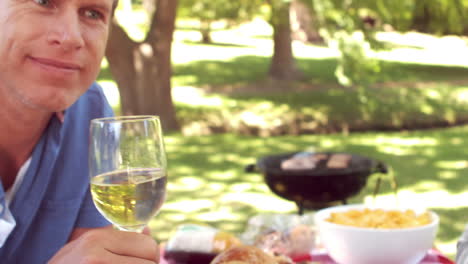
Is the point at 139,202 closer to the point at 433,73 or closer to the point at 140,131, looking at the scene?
the point at 140,131

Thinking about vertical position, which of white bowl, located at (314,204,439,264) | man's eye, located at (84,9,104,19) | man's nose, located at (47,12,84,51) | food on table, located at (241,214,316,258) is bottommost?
food on table, located at (241,214,316,258)

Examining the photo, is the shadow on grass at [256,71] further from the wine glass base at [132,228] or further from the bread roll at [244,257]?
the wine glass base at [132,228]

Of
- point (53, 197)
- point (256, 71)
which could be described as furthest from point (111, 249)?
point (256, 71)

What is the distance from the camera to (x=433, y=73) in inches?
688

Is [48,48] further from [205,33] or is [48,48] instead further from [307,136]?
[205,33]

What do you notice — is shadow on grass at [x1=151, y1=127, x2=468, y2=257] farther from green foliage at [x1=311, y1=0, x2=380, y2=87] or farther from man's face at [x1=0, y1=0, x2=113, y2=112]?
man's face at [x1=0, y1=0, x2=113, y2=112]

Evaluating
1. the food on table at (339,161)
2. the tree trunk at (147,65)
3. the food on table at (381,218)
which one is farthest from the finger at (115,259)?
the tree trunk at (147,65)

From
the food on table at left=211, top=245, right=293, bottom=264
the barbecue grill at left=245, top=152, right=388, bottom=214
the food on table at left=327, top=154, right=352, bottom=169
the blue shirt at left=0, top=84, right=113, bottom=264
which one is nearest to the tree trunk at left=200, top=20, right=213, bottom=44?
the food on table at left=327, top=154, right=352, bottom=169

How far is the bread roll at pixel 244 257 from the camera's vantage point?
1.68 meters

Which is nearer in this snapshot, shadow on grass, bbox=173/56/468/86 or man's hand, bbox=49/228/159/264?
man's hand, bbox=49/228/159/264

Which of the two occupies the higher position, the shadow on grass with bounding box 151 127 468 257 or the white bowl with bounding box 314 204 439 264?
the white bowl with bounding box 314 204 439 264

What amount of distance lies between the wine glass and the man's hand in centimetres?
4

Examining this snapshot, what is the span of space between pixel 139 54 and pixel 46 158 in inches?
335

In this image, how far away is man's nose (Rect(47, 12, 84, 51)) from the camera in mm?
1417
